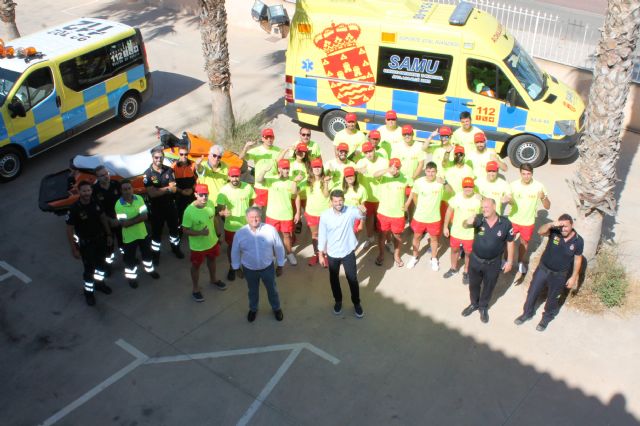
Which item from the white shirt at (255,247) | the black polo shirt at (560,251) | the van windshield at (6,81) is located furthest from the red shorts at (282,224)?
the van windshield at (6,81)

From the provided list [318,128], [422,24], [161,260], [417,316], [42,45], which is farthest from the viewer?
[318,128]

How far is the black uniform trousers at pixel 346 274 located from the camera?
7.95 meters

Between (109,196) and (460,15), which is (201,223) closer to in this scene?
(109,196)

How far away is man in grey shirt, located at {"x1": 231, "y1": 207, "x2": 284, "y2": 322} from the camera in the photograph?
760cm

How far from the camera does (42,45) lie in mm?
12250

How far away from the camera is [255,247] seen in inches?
301

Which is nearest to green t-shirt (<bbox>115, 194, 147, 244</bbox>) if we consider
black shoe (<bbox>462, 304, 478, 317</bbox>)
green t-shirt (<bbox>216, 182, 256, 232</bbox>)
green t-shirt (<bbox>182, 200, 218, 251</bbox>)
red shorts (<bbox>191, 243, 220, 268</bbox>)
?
green t-shirt (<bbox>182, 200, 218, 251</bbox>)

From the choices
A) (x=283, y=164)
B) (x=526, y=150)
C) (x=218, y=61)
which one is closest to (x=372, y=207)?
(x=283, y=164)

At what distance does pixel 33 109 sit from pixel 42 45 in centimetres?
148

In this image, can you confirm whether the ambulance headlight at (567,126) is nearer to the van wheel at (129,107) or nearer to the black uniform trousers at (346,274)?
the black uniform trousers at (346,274)

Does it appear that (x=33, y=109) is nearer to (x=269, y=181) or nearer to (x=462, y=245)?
(x=269, y=181)

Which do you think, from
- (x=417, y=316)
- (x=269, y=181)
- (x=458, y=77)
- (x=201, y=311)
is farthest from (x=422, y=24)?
(x=201, y=311)

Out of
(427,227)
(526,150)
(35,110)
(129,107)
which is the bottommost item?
(526,150)

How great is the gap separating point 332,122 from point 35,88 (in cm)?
534
